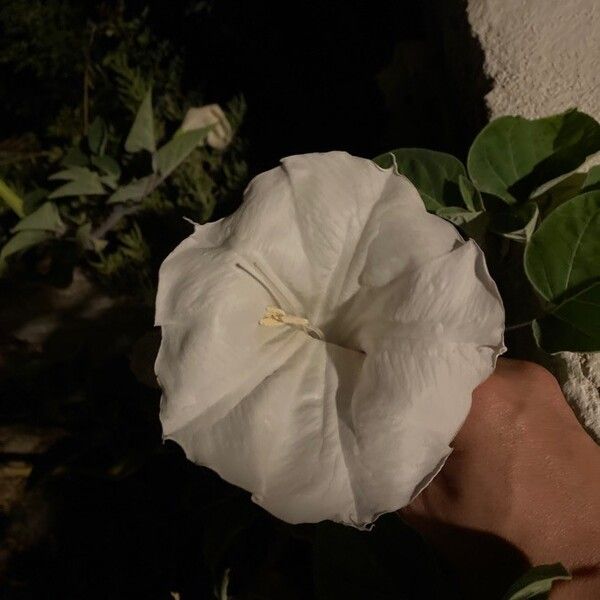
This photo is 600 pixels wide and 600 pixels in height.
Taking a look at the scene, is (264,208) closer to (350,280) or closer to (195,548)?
(350,280)

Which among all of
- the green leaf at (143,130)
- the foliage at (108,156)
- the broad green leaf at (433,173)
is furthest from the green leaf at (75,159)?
the broad green leaf at (433,173)

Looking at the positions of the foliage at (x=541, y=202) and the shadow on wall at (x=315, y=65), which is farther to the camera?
the shadow on wall at (x=315, y=65)

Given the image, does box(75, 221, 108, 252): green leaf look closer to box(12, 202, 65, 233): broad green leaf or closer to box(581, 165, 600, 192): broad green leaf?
box(12, 202, 65, 233): broad green leaf

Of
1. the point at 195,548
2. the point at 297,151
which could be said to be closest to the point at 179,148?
the point at 297,151

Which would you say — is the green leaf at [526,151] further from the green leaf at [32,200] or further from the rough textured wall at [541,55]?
the green leaf at [32,200]

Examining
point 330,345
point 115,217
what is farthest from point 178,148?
point 330,345

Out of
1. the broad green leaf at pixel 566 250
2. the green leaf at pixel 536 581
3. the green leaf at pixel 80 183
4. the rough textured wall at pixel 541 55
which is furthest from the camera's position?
the green leaf at pixel 80 183

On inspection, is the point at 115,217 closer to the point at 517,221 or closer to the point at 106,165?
the point at 106,165
